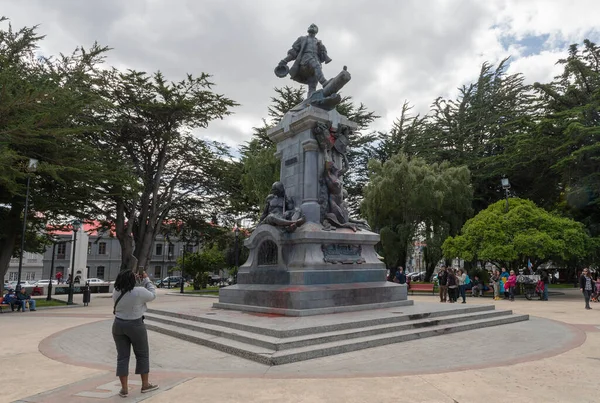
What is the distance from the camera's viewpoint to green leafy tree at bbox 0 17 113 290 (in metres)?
17.8

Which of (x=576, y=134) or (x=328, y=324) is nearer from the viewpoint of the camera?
(x=328, y=324)

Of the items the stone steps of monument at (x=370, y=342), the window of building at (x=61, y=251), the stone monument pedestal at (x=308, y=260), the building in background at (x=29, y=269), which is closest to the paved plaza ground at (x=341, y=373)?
the stone steps of monument at (x=370, y=342)

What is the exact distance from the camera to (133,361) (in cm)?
729

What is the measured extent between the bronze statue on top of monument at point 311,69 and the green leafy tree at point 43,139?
11474mm

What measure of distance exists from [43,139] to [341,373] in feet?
62.2

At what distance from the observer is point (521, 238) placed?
23016 mm

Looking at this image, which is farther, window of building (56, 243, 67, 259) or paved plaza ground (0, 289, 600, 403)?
window of building (56, 243, 67, 259)

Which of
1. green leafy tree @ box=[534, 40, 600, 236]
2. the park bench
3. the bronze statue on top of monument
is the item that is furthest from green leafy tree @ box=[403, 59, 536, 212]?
the bronze statue on top of monument

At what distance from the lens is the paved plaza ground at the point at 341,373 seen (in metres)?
5.10

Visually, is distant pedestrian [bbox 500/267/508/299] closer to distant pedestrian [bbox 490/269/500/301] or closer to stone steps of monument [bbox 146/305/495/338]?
distant pedestrian [bbox 490/269/500/301]

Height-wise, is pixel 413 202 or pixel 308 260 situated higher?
pixel 413 202

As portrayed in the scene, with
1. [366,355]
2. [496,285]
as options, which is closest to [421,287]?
[496,285]

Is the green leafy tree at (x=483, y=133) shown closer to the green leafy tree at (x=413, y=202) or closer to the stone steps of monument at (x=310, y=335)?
the green leafy tree at (x=413, y=202)

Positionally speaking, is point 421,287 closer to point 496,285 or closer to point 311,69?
point 496,285
